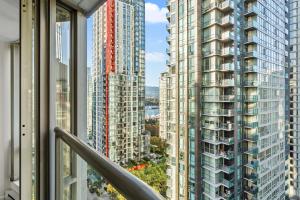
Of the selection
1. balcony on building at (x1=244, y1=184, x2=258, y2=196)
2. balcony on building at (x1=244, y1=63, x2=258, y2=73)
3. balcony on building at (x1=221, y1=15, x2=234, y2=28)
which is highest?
balcony on building at (x1=221, y1=15, x2=234, y2=28)

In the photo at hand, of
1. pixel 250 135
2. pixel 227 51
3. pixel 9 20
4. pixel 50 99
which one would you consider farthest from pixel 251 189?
pixel 9 20

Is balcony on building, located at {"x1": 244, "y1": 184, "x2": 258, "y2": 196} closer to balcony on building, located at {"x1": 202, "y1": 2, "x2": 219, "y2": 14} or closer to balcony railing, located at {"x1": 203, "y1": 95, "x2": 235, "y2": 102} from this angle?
balcony railing, located at {"x1": 203, "y1": 95, "x2": 235, "y2": 102}

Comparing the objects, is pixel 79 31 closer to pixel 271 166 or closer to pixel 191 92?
pixel 191 92

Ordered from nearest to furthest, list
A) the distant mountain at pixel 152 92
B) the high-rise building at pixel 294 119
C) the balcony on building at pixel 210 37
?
the high-rise building at pixel 294 119
the balcony on building at pixel 210 37
the distant mountain at pixel 152 92

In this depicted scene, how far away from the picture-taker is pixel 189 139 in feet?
6.31

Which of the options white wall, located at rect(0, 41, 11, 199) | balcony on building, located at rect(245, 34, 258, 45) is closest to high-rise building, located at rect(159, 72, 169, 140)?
balcony on building, located at rect(245, 34, 258, 45)

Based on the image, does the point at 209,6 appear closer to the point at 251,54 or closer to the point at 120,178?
the point at 251,54

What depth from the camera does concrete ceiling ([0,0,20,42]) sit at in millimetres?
2770

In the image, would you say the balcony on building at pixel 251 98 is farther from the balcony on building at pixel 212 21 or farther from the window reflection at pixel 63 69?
the window reflection at pixel 63 69

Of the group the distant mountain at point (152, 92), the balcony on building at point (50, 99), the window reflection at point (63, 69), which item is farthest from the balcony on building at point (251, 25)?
the window reflection at point (63, 69)

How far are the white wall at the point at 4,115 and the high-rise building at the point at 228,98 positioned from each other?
304 cm

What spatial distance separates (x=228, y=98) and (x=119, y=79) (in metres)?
1.14

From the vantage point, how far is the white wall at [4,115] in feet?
12.9

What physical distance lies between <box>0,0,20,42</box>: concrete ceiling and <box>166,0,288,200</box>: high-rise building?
183cm
